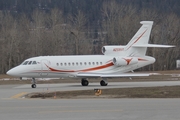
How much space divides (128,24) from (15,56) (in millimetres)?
20565

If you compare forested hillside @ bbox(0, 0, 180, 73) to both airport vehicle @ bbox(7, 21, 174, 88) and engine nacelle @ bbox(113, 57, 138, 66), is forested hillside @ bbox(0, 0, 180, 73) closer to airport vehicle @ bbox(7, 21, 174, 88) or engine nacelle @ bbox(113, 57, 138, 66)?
airport vehicle @ bbox(7, 21, 174, 88)

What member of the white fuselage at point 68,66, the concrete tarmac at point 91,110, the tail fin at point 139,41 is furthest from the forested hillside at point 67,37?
the concrete tarmac at point 91,110

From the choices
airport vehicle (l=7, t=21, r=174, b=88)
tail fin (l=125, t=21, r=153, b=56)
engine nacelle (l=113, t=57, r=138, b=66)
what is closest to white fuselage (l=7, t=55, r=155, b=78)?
airport vehicle (l=7, t=21, r=174, b=88)

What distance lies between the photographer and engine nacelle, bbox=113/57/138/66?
138 feet

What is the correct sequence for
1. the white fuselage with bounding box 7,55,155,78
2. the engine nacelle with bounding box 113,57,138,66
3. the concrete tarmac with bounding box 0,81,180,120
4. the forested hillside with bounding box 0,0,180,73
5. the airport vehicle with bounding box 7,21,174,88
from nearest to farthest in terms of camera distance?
the concrete tarmac with bounding box 0,81,180,120, the white fuselage with bounding box 7,55,155,78, the airport vehicle with bounding box 7,21,174,88, the engine nacelle with bounding box 113,57,138,66, the forested hillside with bounding box 0,0,180,73

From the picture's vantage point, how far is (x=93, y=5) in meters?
193

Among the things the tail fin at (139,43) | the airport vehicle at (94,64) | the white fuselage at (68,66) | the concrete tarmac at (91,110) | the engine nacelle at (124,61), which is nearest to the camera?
the concrete tarmac at (91,110)

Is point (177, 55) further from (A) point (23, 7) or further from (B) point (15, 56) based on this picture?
(A) point (23, 7)

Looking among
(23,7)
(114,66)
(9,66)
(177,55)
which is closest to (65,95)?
(114,66)

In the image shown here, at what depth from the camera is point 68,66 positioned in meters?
41.3

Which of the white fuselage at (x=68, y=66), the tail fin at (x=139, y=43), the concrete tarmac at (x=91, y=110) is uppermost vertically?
the tail fin at (x=139, y=43)

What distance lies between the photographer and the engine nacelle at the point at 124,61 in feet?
138

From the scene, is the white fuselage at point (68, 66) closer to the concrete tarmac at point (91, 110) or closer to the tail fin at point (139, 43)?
the tail fin at point (139, 43)

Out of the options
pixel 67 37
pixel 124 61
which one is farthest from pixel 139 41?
pixel 67 37
